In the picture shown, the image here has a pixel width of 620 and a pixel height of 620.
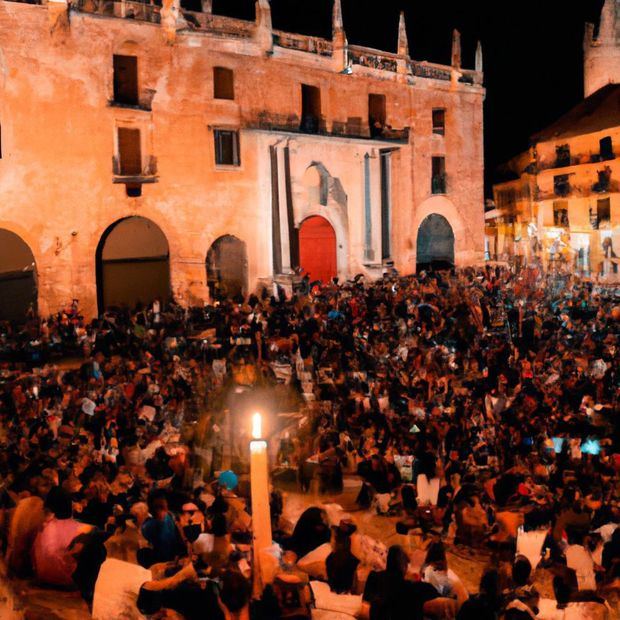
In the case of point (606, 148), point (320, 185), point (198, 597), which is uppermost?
point (606, 148)

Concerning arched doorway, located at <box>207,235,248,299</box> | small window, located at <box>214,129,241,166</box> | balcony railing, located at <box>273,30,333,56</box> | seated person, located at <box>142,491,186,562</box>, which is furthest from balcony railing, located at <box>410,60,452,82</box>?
seated person, located at <box>142,491,186,562</box>

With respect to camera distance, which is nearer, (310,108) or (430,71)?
(310,108)

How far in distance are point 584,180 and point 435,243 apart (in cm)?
1081

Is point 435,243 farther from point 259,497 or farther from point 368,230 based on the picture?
point 259,497

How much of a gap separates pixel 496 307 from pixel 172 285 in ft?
37.8

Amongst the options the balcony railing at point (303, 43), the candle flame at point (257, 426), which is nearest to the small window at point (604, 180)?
the balcony railing at point (303, 43)

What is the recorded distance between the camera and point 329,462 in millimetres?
9633

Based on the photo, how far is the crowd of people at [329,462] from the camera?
6.04 meters

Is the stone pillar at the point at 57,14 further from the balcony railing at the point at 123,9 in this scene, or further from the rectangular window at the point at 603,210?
the rectangular window at the point at 603,210

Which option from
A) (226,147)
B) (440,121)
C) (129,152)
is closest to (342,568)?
(129,152)

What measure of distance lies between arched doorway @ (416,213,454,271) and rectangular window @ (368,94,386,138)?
574 centimetres

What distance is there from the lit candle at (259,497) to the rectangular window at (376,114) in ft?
87.6

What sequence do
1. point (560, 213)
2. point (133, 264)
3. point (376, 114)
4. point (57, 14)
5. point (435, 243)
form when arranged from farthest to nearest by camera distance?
1. point (560, 213)
2. point (435, 243)
3. point (376, 114)
4. point (133, 264)
5. point (57, 14)

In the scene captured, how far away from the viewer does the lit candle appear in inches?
221
